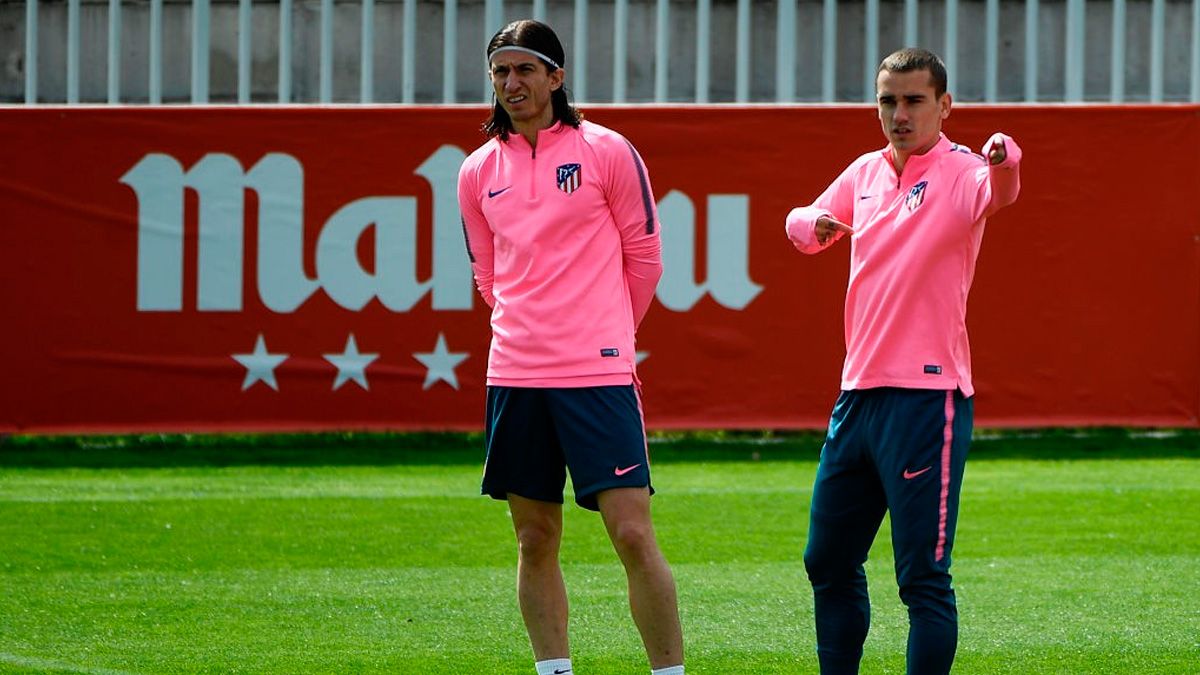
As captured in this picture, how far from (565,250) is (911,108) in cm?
96

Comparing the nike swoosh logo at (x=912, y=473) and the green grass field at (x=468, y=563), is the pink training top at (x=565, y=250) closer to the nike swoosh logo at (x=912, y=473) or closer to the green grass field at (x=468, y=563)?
the nike swoosh logo at (x=912, y=473)

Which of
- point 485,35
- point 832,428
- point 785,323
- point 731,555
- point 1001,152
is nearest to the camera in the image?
point 1001,152

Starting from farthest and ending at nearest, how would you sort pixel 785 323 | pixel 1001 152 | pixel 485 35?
pixel 485 35, pixel 785 323, pixel 1001 152

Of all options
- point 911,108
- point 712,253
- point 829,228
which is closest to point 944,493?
point 829,228

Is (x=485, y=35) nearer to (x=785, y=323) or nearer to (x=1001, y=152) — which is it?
(x=785, y=323)

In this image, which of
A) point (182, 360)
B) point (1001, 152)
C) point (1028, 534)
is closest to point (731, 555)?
point (1028, 534)

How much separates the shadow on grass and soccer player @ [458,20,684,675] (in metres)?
6.23

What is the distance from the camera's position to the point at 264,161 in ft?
37.9

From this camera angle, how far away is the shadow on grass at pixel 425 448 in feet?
37.0

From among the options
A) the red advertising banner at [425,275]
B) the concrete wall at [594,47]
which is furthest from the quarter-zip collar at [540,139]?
the concrete wall at [594,47]

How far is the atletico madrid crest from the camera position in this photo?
15.5 ft

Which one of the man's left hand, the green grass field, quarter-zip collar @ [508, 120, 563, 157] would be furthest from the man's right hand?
the green grass field

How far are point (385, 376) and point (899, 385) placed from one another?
24.2 ft

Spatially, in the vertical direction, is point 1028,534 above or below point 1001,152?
below
